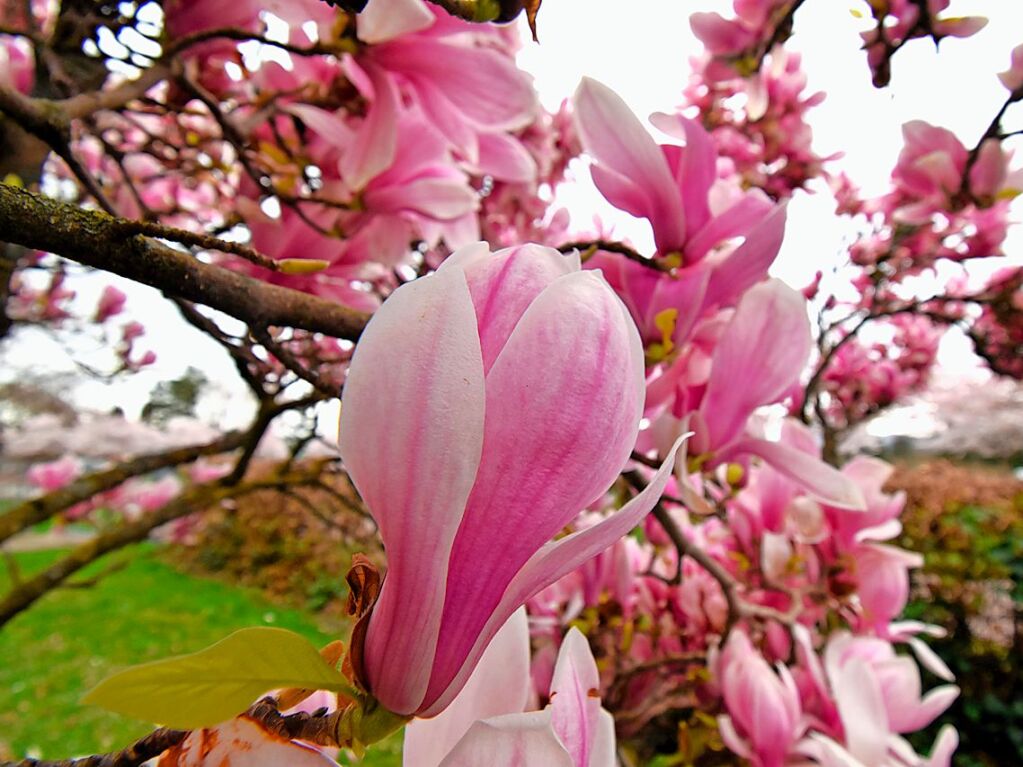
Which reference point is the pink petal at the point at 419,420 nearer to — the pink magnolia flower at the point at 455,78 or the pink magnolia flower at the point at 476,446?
the pink magnolia flower at the point at 476,446

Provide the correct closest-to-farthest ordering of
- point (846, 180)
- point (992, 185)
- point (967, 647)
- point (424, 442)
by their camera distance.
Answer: point (424, 442) < point (992, 185) < point (846, 180) < point (967, 647)

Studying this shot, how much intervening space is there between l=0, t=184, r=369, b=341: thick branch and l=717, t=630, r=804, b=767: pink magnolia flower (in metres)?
0.59

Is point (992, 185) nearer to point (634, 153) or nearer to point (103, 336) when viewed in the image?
point (634, 153)

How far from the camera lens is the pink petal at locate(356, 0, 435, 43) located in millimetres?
551

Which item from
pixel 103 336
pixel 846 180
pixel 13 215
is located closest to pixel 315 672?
pixel 13 215

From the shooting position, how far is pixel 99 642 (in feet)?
15.9

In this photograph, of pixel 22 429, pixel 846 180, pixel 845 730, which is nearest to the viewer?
pixel 845 730

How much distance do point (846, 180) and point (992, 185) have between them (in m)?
1.53

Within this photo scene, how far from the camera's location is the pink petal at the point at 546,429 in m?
0.26

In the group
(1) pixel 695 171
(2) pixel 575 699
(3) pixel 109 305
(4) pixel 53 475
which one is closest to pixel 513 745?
(2) pixel 575 699

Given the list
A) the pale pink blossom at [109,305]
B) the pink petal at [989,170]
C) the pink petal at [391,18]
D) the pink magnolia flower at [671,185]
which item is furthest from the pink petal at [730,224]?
the pale pink blossom at [109,305]

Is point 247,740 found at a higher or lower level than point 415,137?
lower

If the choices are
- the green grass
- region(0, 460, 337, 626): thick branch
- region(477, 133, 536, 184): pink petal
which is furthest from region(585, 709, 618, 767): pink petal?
the green grass

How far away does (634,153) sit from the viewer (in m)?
0.57
